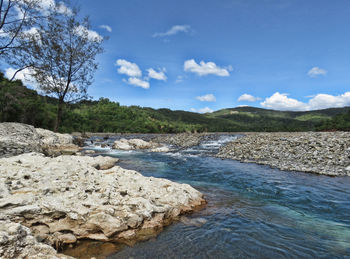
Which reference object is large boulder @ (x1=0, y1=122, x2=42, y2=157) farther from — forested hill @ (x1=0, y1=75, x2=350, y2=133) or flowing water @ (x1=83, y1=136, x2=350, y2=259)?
flowing water @ (x1=83, y1=136, x2=350, y2=259)

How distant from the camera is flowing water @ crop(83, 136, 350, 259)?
3.66m

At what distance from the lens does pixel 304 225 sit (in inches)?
190

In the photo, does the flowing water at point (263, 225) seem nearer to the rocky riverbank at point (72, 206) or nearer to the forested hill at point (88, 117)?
the rocky riverbank at point (72, 206)

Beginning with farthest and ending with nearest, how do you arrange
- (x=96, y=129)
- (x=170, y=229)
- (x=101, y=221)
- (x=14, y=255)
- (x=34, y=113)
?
(x=96, y=129) < (x=34, y=113) < (x=170, y=229) < (x=101, y=221) < (x=14, y=255)

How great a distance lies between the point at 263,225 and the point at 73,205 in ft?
15.3

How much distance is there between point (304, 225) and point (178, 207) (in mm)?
3355

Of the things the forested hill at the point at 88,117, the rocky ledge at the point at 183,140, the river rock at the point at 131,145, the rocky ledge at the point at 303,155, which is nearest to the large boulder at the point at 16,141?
the forested hill at the point at 88,117

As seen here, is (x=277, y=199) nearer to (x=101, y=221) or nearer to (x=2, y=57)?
Answer: (x=101, y=221)

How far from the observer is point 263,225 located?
15.5 feet

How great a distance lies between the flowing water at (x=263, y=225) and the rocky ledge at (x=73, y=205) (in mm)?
509

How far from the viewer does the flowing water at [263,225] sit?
12.0 ft

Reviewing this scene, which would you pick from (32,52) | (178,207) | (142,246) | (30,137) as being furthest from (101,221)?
(32,52)

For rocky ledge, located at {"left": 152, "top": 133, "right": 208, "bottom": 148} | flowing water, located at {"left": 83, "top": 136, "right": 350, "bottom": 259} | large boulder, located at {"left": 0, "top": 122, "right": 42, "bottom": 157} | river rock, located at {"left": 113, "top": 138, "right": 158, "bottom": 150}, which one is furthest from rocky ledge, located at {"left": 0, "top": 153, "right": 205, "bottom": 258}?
rocky ledge, located at {"left": 152, "top": 133, "right": 208, "bottom": 148}

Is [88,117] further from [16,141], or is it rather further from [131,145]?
[16,141]
